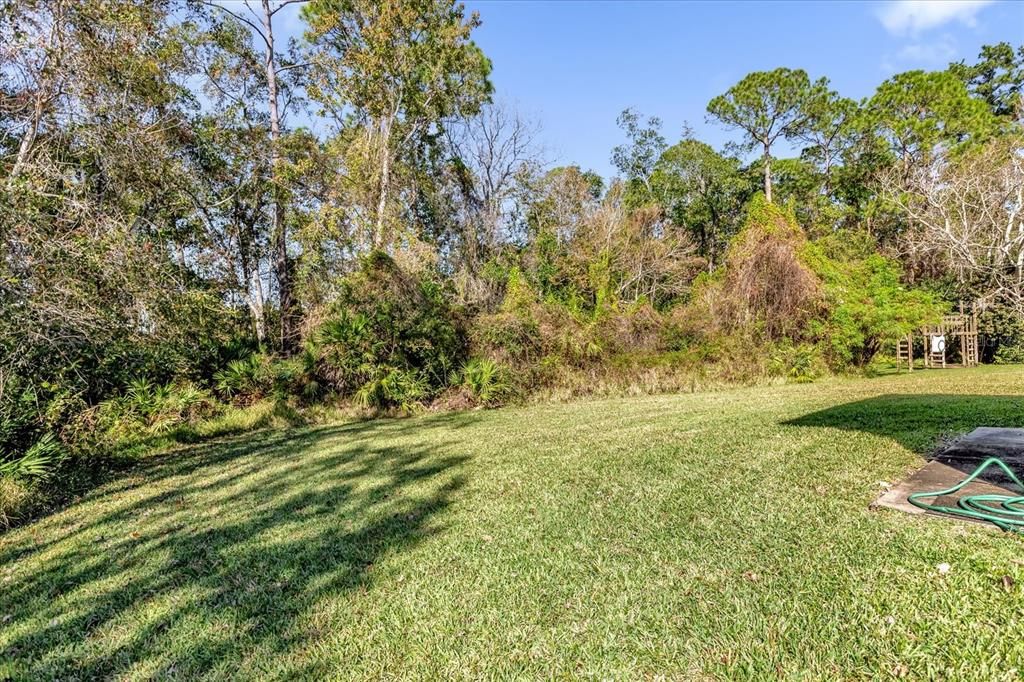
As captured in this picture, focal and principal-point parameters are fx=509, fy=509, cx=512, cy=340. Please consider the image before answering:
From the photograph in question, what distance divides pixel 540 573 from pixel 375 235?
527 inches

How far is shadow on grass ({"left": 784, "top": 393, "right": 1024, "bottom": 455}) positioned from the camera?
4.80m

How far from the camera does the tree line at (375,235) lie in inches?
239

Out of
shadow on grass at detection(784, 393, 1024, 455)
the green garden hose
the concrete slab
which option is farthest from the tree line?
the green garden hose

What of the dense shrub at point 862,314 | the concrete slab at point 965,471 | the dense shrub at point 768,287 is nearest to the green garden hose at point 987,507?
the concrete slab at point 965,471

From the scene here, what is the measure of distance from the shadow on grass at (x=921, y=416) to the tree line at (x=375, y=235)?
15.3 ft

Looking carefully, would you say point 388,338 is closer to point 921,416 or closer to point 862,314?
point 921,416

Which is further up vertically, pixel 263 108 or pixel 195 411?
pixel 263 108

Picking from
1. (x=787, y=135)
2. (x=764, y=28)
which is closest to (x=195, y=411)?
(x=764, y=28)

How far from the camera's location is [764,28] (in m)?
10.7

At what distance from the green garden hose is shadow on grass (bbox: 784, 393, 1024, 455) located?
1.35 m

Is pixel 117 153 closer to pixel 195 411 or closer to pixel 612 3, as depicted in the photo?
pixel 195 411

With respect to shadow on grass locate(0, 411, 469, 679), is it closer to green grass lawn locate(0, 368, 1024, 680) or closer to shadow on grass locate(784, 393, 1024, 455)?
green grass lawn locate(0, 368, 1024, 680)

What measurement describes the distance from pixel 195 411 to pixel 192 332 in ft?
4.74

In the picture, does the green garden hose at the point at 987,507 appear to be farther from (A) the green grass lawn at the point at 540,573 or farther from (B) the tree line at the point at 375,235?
(B) the tree line at the point at 375,235
